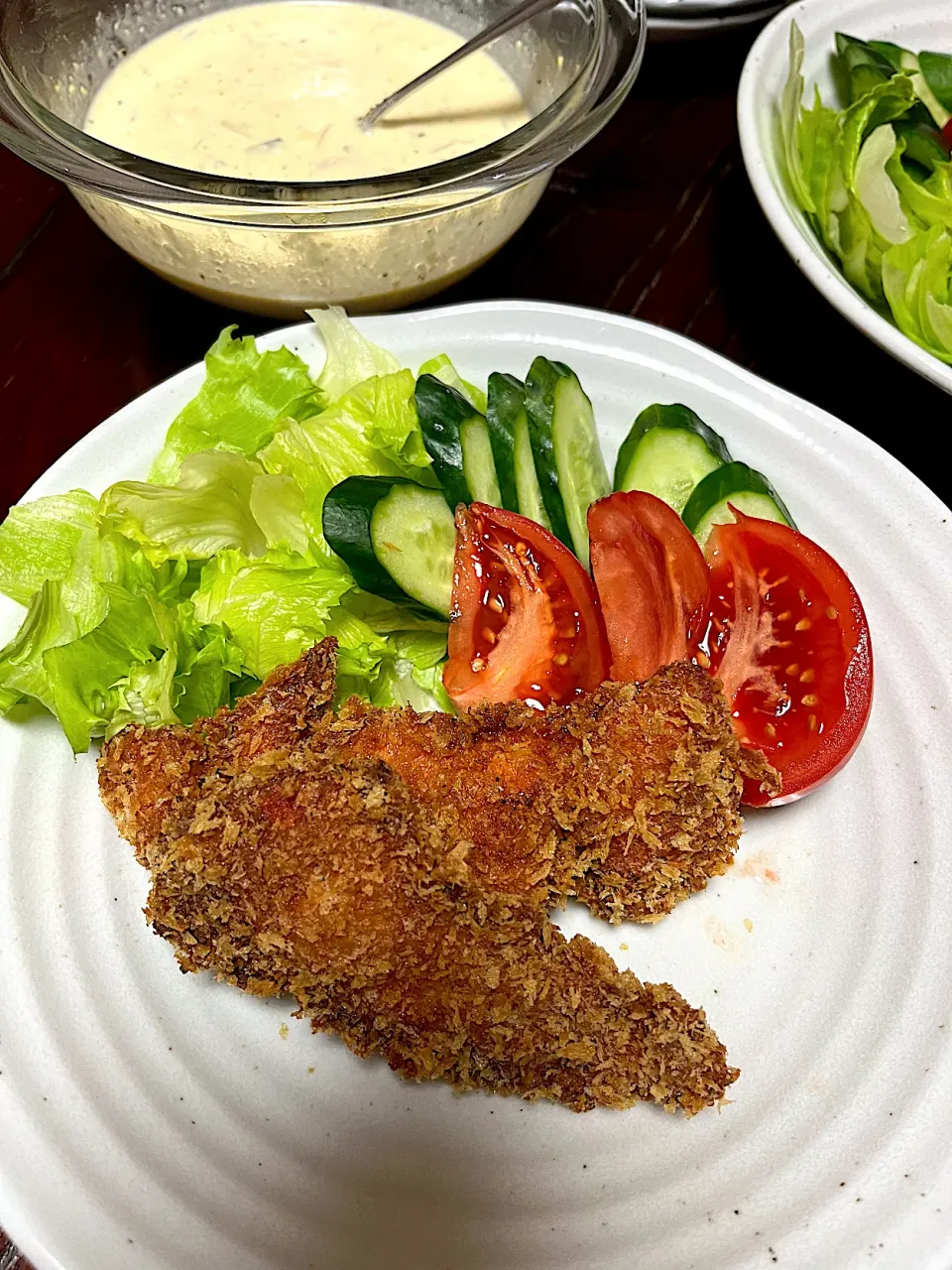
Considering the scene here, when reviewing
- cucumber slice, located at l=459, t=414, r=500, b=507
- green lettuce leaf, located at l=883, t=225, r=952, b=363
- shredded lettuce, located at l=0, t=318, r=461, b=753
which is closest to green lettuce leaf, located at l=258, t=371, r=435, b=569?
shredded lettuce, located at l=0, t=318, r=461, b=753

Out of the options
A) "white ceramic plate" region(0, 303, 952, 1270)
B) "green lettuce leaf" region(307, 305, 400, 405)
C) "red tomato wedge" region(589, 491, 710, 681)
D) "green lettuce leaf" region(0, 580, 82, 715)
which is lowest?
"white ceramic plate" region(0, 303, 952, 1270)

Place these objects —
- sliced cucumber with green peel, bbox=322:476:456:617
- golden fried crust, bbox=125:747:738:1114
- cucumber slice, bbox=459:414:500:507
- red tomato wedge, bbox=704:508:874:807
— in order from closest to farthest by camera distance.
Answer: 1. golden fried crust, bbox=125:747:738:1114
2. red tomato wedge, bbox=704:508:874:807
3. sliced cucumber with green peel, bbox=322:476:456:617
4. cucumber slice, bbox=459:414:500:507

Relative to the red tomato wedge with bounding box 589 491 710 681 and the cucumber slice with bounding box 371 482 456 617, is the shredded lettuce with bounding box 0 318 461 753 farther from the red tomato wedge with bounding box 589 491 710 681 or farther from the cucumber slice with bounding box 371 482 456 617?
the red tomato wedge with bounding box 589 491 710 681

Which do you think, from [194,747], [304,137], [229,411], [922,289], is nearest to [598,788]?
[194,747]

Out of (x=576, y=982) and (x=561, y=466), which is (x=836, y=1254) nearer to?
(x=576, y=982)

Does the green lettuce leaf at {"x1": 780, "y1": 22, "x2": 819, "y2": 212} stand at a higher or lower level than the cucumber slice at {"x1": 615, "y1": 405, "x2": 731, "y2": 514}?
higher

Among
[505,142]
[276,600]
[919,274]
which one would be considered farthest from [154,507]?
[919,274]

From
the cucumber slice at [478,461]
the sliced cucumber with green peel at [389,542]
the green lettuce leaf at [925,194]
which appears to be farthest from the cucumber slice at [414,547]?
the green lettuce leaf at [925,194]
